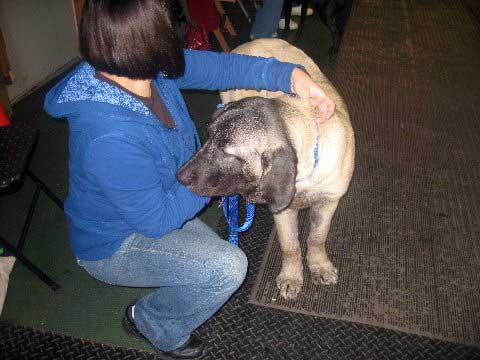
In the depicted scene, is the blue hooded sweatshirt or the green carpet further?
the green carpet

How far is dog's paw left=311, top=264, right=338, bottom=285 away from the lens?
2.32 metres

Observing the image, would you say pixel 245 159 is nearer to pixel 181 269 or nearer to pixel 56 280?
pixel 181 269

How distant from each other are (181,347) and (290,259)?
2.62ft

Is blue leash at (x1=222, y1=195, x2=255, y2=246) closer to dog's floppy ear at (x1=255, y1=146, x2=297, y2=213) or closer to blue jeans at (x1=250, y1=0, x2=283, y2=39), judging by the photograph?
dog's floppy ear at (x1=255, y1=146, x2=297, y2=213)

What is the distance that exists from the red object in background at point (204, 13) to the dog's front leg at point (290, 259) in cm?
293

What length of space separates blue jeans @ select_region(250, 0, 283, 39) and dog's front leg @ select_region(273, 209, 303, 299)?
3430mm

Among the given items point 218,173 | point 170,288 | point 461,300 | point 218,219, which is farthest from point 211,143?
point 461,300

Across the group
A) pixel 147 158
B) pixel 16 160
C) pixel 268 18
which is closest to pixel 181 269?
pixel 147 158

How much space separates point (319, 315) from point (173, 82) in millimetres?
1496

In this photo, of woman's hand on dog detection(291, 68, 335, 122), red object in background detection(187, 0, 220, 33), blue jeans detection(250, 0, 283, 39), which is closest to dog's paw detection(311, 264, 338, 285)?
woman's hand on dog detection(291, 68, 335, 122)

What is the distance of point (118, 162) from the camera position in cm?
134

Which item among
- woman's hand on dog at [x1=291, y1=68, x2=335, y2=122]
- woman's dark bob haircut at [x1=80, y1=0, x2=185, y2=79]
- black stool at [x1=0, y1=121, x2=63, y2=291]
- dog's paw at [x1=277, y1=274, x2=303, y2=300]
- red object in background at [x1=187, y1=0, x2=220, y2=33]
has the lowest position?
dog's paw at [x1=277, y1=274, x2=303, y2=300]

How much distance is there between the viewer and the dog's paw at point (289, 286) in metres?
2.25

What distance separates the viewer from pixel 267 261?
8.16ft
